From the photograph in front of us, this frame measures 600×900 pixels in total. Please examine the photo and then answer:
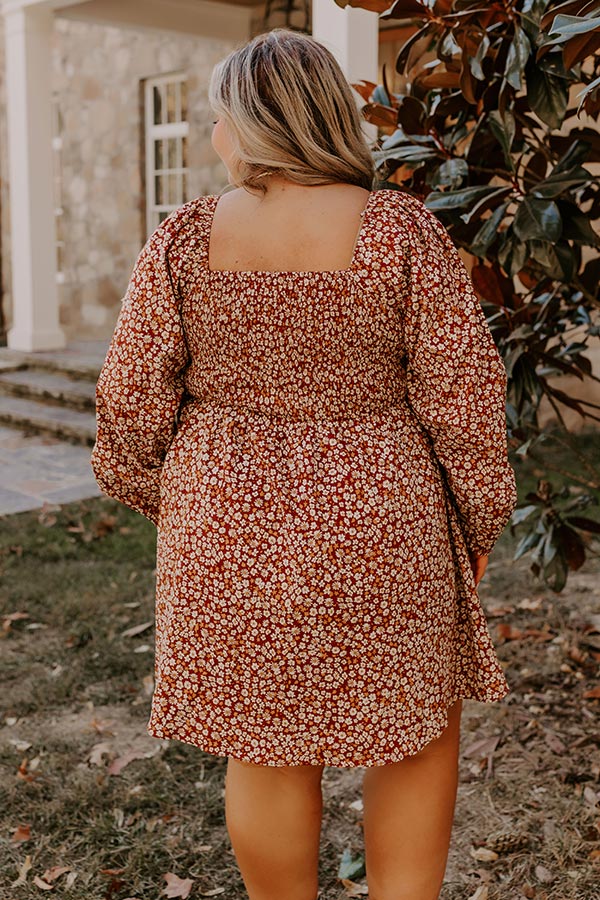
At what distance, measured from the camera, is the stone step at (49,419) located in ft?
24.7

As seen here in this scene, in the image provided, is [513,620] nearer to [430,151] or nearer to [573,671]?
[573,671]

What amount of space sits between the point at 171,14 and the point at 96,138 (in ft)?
8.46

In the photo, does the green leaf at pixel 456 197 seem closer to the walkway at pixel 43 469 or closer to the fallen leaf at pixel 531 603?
the fallen leaf at pixel 531 603

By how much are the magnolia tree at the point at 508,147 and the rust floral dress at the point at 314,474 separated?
497mm

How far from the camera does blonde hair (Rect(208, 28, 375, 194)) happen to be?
1700mm

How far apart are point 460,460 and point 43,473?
5.18m

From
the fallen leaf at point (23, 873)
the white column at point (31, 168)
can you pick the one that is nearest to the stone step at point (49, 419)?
the white column at point (31, 168)

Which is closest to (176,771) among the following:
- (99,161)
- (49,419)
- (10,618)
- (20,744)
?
(20,744)

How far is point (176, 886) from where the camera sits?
2447mm

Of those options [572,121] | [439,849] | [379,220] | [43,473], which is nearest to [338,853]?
[439,849]

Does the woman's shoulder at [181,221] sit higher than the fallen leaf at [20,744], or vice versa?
the woman's shoulder at [181,221]

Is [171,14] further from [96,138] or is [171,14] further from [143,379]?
[143,379]

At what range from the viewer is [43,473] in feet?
21.7

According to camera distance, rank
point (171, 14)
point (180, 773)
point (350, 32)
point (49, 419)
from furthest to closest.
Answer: point (171, 14) → point (49, 419) → point (350, 32) → point (180, 773)
